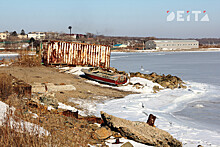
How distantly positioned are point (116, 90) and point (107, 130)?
11052 millimetres

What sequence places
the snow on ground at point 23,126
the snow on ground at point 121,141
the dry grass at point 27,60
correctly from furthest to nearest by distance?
1. the dry grass at point 27,60
2. the snow on ground at point 121,141
3. the snow on ground at point 23,126

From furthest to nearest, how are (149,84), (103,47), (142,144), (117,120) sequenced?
1. (103,47)
2. (149,84)
3. (117,120)
4. (142,144)

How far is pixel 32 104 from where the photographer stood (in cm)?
883

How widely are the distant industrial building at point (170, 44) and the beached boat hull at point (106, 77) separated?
12511cm

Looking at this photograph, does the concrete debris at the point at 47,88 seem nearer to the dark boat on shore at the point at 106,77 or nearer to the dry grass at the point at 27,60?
Answer: the dark boat on shore at the point at 106,77

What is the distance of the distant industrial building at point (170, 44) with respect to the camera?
144 meters

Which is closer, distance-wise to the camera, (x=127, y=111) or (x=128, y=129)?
(x=128, y=129)

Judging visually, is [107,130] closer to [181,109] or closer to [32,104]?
[32,104]

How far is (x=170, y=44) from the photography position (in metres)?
150

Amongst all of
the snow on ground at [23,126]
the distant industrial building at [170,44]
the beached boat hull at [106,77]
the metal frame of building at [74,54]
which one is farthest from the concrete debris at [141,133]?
the distant industrial building at [170,44]

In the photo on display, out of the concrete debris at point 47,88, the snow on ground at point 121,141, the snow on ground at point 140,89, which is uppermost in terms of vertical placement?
the concrete debris at point 47,88

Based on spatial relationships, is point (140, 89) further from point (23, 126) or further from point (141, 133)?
point (23, 126)

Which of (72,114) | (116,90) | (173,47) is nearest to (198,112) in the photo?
(116,90)

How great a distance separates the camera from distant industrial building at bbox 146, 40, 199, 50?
144 metres
